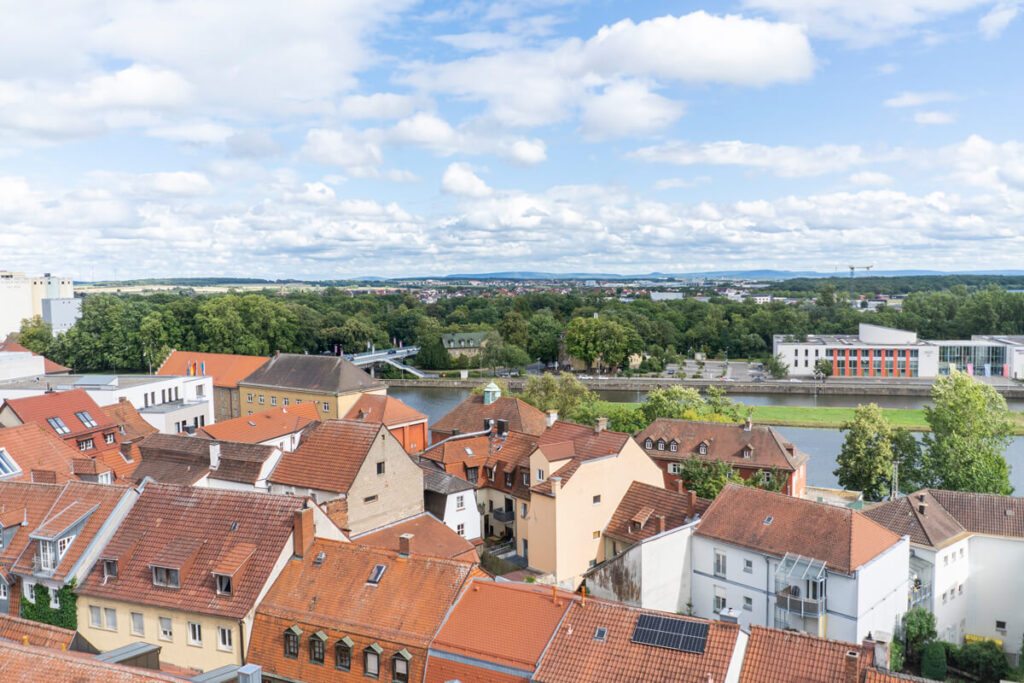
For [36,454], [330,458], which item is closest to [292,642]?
[330,458]

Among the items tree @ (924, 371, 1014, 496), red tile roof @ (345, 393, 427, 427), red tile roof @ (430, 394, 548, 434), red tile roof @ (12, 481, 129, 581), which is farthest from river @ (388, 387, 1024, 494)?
red tile roof @ (12, 481, 129, 581)

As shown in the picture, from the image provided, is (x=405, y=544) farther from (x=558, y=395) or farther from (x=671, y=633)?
(x=558, y=395)

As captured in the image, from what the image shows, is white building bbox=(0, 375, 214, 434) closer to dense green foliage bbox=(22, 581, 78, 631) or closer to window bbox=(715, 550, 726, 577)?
dense green foliage bbox=(22, 581, 78, 631)

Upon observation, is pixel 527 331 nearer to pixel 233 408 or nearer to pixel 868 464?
pixel 233 408

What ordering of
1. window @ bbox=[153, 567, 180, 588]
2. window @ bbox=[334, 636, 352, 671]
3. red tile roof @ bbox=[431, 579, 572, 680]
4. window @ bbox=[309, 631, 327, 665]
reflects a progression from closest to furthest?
red tile roof @ bbox=[431, 579, 572, 680], window @ bbox=[334, 636, 352, 671], window @ bbox=[309, 631, 327, 665], window @ bbox=[153, 567, 180, 588]

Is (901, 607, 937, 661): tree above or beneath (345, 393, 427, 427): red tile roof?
beneath

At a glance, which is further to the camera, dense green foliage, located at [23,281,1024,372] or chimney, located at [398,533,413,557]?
dense green foliage, located at [23,281,1024,372]
